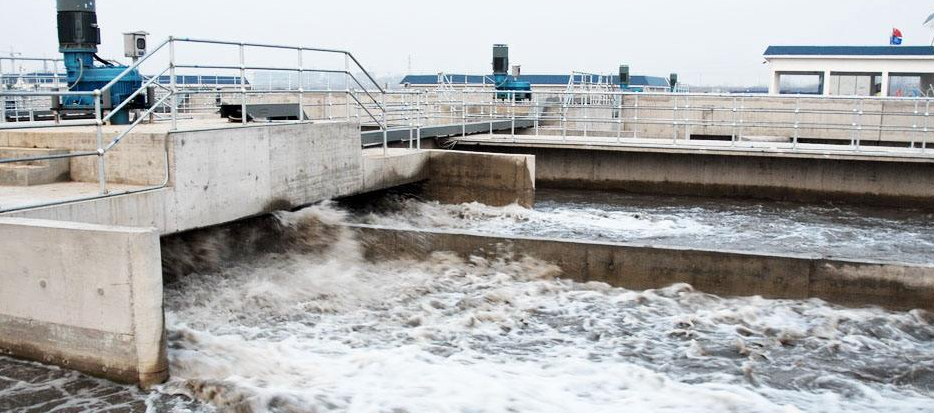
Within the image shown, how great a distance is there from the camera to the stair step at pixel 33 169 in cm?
995

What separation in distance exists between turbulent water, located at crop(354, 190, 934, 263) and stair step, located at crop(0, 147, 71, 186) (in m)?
5.58

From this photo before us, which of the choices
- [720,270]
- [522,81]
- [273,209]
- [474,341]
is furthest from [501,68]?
[474,341]

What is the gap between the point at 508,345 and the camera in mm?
9031

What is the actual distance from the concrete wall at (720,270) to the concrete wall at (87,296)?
17.4 ft

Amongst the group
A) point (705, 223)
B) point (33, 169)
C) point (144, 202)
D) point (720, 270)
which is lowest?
point (705, 223)

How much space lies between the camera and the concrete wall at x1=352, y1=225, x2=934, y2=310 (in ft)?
33.2

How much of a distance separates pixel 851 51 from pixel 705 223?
26026 mm

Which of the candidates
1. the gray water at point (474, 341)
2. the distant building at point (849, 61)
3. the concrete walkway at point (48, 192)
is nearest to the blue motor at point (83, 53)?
the concrete walkway at point (48, 192)

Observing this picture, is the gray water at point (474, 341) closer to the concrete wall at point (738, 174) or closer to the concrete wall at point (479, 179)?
the concrete wall at point (479, 179)

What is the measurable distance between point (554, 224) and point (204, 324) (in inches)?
301

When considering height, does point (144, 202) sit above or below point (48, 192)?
below

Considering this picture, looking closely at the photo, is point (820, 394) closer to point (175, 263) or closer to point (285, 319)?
point (285, 319)

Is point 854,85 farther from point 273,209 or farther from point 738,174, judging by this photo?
point 273,209

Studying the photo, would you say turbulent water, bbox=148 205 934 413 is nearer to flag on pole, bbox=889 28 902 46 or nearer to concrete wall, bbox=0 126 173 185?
concrete wall, bbox=0 126 173 185
